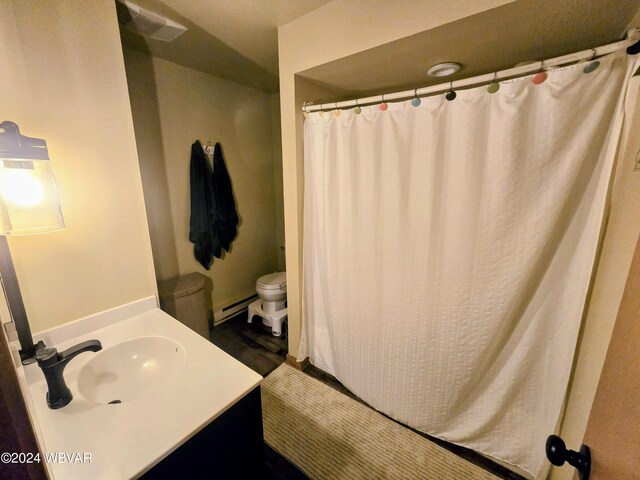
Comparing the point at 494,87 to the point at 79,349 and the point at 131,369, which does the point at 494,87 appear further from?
the point at 131,369

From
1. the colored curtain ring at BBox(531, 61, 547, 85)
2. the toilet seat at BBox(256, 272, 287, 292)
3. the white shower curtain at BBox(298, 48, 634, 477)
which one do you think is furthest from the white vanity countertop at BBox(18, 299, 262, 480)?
the colored curtain ring at BBox(531, 61, 547, 85)

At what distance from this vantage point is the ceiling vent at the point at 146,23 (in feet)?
4.27

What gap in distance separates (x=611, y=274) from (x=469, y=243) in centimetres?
45

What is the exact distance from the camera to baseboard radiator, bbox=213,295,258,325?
258 centimetres

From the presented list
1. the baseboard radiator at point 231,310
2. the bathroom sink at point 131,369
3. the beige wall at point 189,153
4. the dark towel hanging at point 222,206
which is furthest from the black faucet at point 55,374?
the baseboard radiator at point 231,310

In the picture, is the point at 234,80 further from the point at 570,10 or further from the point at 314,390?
the point at 314,390

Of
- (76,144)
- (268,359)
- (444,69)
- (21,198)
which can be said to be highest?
(444,69)

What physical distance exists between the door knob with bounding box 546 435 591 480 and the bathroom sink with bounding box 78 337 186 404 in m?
1.11

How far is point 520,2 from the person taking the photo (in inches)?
35.7

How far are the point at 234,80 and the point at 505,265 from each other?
258 cm

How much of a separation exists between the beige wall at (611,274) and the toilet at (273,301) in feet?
6.39

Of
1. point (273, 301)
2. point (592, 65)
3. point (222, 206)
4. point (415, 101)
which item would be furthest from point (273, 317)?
point (592, 65)

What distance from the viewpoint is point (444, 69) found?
4.64 feet

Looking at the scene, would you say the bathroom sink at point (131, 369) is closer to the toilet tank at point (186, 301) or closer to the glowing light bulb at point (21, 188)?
the glowing light bulb at point (21, 188)
